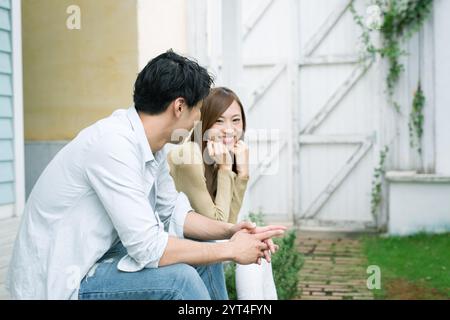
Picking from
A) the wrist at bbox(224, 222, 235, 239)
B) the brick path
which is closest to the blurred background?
the brick path

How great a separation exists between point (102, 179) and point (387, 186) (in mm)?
4988

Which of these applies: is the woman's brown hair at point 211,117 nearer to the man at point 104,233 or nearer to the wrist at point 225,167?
the wrist at point 225,167

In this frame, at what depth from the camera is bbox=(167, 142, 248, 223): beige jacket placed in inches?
115

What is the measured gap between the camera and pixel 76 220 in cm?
207

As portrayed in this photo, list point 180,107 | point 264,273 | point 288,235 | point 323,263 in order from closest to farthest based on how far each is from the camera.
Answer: point 180,107, point 264,273, point 288,235, point 323,263

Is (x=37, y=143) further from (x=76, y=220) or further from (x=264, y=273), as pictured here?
(x=76, y=220)

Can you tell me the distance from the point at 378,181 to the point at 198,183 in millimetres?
4118

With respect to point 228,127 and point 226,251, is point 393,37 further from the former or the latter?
point 226,251

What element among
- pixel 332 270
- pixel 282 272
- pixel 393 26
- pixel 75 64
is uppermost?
pixel 393 26

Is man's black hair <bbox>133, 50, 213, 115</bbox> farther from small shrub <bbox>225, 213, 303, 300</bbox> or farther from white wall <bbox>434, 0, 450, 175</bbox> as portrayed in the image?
white wall <bbox>434, 0, 450, 175</bbox>

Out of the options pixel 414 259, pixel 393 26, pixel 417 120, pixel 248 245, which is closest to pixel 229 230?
pixel 248 245

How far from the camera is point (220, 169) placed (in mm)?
3082
